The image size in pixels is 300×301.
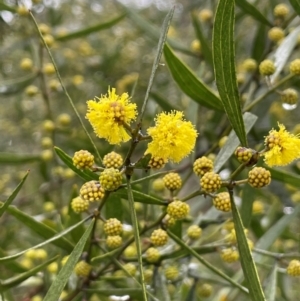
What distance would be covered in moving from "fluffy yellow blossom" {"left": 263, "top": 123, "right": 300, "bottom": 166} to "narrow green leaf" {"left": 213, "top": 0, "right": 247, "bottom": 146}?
2.7 inches

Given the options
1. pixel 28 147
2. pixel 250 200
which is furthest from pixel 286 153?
pixel 28 147

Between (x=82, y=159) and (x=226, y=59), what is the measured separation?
375 millimetres

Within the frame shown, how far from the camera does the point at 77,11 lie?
3.98 m

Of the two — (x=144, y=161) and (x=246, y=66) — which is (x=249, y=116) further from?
(x=246, y=66)

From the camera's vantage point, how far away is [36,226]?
1.43m

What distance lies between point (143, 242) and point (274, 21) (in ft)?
3.59

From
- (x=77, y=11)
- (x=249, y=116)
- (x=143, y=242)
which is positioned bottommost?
(x=143, y=242)

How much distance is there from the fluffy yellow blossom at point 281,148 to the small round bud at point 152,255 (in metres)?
0.58

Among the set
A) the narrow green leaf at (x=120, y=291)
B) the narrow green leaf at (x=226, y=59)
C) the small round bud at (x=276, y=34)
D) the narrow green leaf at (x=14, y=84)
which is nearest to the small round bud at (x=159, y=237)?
the narrow green leaf at (x=120, y=291)

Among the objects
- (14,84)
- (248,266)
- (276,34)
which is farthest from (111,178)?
(14,84)

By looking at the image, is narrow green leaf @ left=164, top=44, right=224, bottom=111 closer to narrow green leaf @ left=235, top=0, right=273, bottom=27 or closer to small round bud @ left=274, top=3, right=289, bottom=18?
narrow green leaf @ left=235, top=0, right=273, bottom=27

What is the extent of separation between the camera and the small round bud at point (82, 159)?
1.19m

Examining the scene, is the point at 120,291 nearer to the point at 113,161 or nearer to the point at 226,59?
the point at 113,161

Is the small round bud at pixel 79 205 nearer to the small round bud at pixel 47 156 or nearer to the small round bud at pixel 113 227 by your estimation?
the small round bud at pixel 113 227
